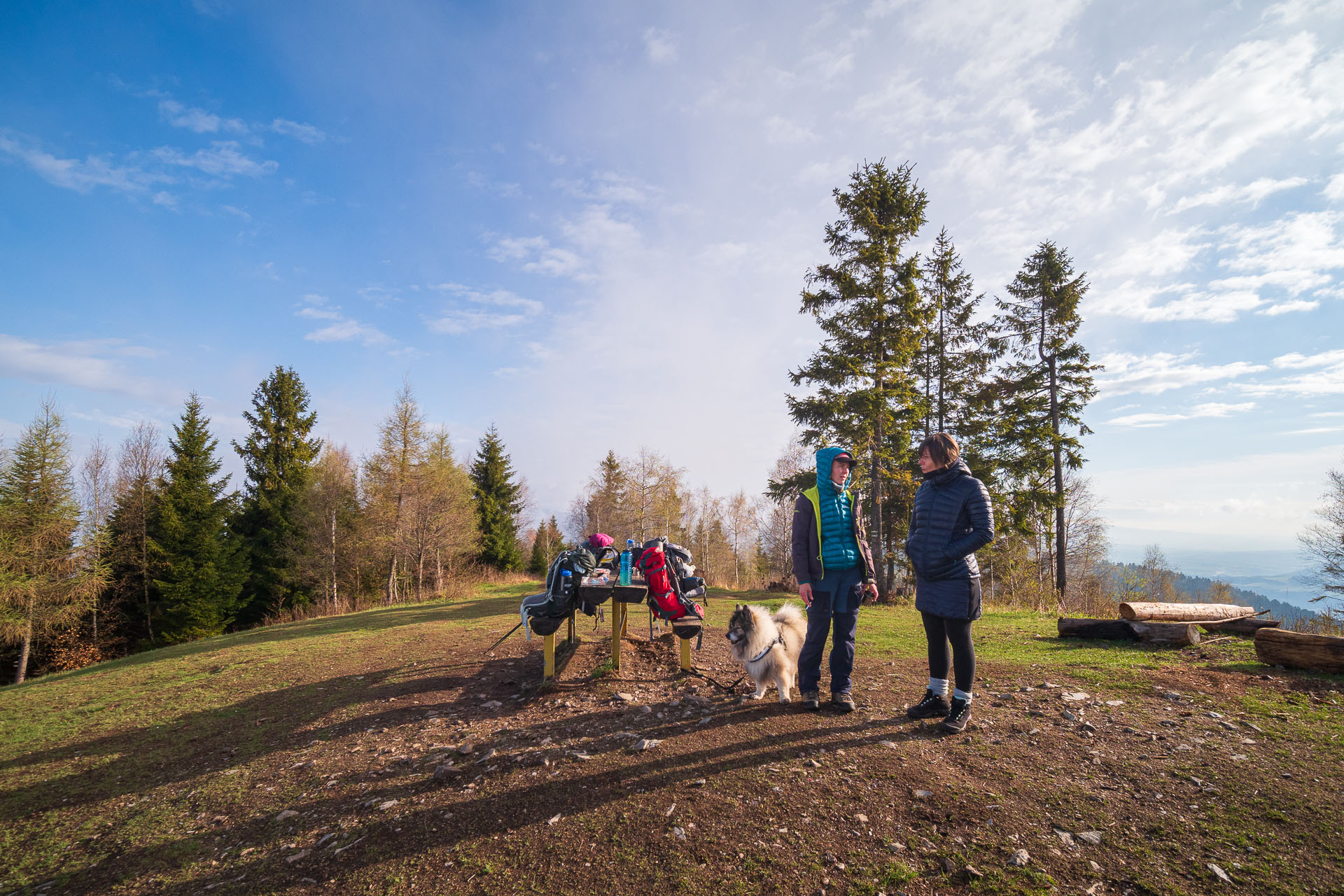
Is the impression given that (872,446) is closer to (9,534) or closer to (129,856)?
(129,856)

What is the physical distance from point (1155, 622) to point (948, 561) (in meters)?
5.61

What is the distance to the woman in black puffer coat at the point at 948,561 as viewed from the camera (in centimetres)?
395

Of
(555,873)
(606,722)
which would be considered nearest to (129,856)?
(555,873)

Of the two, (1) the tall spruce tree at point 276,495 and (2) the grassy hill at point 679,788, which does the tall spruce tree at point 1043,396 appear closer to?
(2) the grassy hill at point 679,788

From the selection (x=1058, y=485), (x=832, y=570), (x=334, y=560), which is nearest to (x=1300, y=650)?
(x=832, y=570)

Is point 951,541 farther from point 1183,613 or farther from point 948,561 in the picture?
point 1183,613

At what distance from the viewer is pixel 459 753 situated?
3896mm

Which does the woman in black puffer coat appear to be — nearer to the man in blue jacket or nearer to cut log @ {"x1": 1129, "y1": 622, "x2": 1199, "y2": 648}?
the man in blue jacket

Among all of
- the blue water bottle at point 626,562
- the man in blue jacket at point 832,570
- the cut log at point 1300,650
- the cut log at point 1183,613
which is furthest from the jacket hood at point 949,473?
the cut log at point 1183,613

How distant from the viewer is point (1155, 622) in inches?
276

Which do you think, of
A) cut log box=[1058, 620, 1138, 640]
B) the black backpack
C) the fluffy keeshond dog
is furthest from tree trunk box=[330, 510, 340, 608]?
cut log box=[1058, 620, 1138, 640]

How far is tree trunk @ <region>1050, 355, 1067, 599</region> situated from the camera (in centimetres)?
1980

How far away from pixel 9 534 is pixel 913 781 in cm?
2704

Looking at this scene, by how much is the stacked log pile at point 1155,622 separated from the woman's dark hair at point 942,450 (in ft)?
17.2
